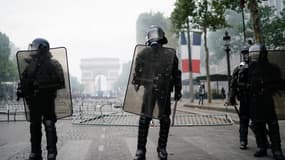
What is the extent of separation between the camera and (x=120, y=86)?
139m

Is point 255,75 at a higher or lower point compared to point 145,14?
lower

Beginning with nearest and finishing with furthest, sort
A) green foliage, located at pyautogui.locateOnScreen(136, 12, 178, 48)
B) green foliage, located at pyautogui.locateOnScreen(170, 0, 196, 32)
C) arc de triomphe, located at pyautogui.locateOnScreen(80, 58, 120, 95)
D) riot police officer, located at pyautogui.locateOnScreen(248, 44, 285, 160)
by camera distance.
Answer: riot police officer, located at pyautogui.locateOnScreen(248, 44, 285, 160) → green foliage, located at pyautogui.locateOnScreen(170, 0, 196, 32) → green foliage, located at pyautogui.locateOnScreen(136, 12, 178, 48) → arc de triomphe, located at pyautogui.locateOnScreen(80, 58, 120, 95)

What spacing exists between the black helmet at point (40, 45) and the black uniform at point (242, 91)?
3.23 meters

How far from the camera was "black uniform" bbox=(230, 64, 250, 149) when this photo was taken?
6.50m

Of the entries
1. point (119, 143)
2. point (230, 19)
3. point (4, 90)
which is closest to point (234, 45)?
point (230, 19)

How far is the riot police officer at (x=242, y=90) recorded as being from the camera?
650cm

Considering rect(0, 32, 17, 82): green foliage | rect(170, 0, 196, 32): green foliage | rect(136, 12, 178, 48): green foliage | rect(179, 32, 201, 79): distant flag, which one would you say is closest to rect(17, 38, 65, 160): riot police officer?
rect(170, 0, 196, 32): green foliage

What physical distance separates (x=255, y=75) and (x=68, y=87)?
289 centimetres

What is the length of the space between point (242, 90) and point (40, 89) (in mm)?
3390

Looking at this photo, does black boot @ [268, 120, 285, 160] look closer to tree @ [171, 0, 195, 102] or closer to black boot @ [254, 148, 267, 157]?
black boot @ [254, 148, 267, 157]

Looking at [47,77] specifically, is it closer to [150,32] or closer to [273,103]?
[150,32]

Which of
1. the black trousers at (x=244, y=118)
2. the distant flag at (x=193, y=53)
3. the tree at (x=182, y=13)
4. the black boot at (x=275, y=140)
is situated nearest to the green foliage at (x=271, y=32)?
the distant flag at (x=193, y=53)

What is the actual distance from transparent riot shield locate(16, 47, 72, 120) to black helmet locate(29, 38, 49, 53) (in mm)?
83

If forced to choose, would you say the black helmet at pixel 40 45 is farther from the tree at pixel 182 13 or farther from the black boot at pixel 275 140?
the tree at pixel 182 13
